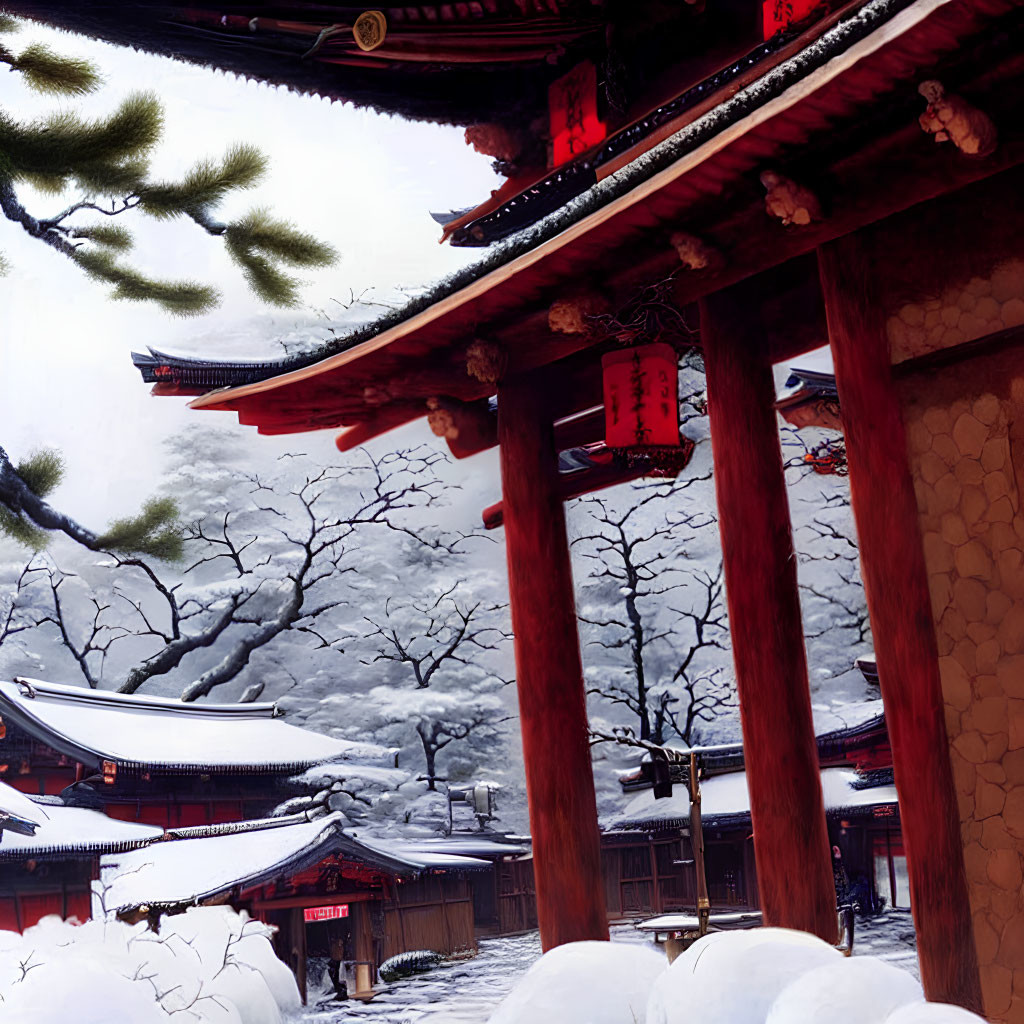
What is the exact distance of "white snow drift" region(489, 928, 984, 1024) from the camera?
7.15 feet

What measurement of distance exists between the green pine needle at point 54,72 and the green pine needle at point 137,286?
716mm

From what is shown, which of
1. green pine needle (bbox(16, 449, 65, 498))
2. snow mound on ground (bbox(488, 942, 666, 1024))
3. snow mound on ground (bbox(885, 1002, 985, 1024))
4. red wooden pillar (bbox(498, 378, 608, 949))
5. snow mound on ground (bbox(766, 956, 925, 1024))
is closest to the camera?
snow mound on ground (bbox(885, 1002, 985, 1024))

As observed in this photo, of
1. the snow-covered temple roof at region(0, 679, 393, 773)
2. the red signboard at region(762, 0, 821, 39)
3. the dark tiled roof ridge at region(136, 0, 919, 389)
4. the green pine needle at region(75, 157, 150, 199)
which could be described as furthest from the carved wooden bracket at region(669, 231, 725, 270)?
the snow-covered temple roof at region(0, 679, 393, 773)

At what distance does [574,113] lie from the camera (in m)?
5.43

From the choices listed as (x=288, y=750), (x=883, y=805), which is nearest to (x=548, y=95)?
(x=883, y=805)

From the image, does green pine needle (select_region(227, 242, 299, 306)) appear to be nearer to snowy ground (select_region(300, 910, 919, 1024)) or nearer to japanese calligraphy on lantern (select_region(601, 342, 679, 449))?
japanese calligraphy on lantern (select_region(601, 342, 679, 449))

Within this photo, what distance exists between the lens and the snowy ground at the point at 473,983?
921 centimetres

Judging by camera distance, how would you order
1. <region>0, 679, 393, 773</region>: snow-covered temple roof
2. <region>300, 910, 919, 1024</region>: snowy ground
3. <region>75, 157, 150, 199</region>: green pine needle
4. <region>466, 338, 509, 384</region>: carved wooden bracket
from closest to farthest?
<region>75, 157, 150, 199</region>: green pine needle, <region>466, 338, 509, 384</region>: carved wooden bracket, <region>300, 910, 919, 1024</region>: snowy ground, <region>0, 679, 393, 773</region>: snow-covered temple roof

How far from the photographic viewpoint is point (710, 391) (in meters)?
3.73

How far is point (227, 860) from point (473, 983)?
277 cm

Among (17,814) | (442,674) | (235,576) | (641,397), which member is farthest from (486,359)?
(235,576)

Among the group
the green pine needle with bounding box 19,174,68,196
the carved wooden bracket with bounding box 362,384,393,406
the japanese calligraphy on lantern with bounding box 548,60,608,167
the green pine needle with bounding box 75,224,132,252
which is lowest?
the carved wooden bracket with bounding box 362,384,393,406

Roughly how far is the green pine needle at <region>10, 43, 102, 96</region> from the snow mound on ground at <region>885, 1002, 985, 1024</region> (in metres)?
3.72

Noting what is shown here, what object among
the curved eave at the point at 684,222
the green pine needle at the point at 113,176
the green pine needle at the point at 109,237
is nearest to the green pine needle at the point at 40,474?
the curved eave at the point at 684,222
